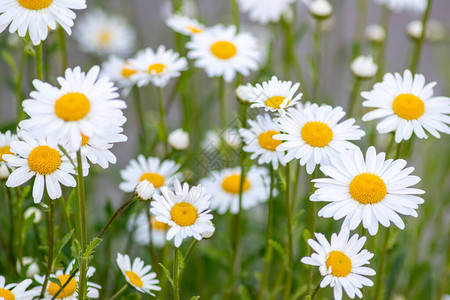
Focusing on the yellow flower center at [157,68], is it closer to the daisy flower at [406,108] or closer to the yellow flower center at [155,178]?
the yellow flower center at [155,178]

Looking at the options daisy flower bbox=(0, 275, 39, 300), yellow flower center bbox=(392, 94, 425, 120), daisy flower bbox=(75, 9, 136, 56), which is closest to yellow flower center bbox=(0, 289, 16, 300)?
daisy flower bbox=(0, 275, 39, 300)

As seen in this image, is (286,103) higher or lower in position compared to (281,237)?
higher

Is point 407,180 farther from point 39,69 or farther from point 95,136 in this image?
point 39,69

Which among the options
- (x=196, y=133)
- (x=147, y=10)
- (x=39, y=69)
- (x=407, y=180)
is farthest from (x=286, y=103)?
(x=147, y=10)

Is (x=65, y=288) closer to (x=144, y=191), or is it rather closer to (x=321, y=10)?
(x=144, y=191)

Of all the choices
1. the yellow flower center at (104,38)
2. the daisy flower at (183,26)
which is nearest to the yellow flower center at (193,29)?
the daisy flower at (183,26)
